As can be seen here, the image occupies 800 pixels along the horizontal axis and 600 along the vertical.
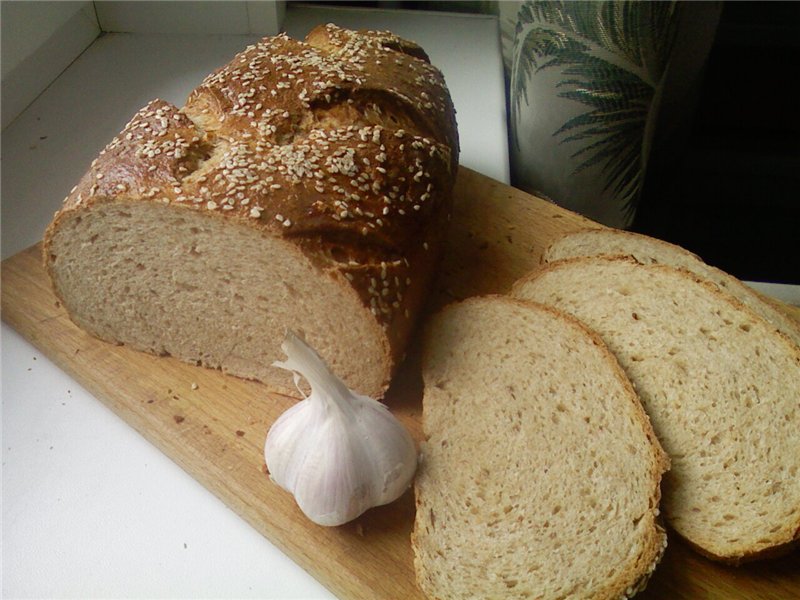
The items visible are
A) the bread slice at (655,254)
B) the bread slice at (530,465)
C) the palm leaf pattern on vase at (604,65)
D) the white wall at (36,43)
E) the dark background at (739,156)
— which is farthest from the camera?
the dark background at (739,156)

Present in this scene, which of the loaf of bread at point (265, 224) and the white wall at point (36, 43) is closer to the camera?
the loaf of bread at point (265, 224)

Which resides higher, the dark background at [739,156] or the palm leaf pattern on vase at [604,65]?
the palm leaf pattern on vase at [604,65]

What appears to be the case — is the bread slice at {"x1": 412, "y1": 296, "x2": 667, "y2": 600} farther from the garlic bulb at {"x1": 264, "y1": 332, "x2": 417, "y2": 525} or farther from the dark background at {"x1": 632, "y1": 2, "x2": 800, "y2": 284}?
the dark background at {"x1": 632, "y1": 2, "x2": 800, "y2": 284}

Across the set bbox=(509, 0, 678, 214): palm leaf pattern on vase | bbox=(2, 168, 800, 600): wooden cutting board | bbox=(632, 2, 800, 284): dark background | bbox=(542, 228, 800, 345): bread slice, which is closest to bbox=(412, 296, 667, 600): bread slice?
bbox=(2, 168, 800, 600): wooden cutting board

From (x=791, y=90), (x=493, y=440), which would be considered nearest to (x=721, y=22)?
(x=791, y=90)

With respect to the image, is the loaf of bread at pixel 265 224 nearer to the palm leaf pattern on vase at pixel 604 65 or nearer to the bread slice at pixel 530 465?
the bread slice at pixel 530 465

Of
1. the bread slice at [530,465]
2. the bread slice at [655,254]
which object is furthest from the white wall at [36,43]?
the bread slice at [655,254]
